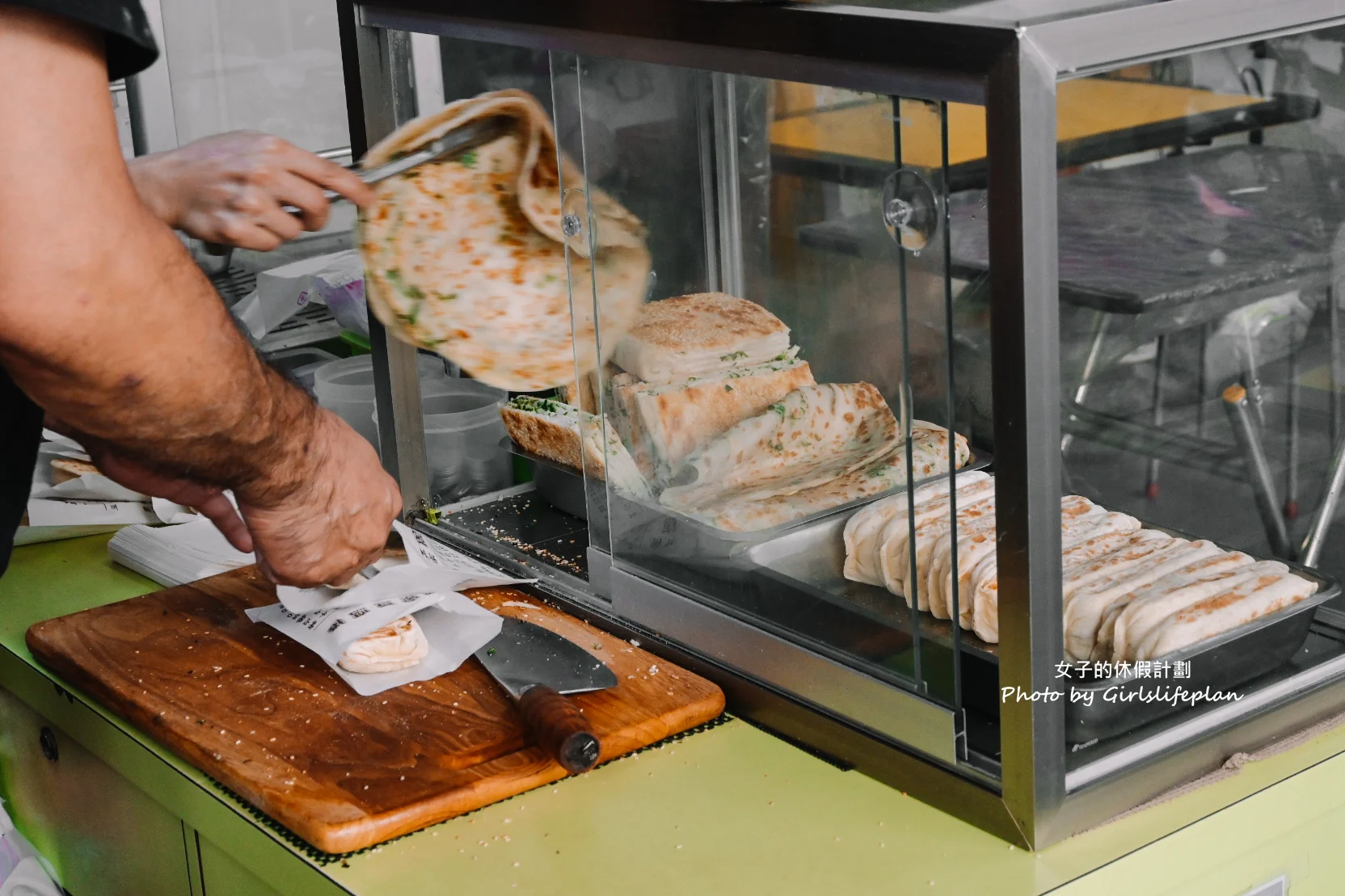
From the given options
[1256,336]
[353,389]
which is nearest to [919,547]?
[1256,336]

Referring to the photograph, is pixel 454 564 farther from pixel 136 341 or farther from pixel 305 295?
pixel 305 295

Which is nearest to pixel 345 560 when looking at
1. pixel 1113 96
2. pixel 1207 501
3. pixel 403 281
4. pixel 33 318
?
pixel 403 281

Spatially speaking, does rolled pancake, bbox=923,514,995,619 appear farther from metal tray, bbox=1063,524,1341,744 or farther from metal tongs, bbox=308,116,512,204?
metal tongs, bbox=308,116,512,204

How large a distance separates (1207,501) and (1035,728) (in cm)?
56

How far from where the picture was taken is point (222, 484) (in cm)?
98

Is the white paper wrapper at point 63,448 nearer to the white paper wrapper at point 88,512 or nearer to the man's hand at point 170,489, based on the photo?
the white paper wrapper at point 88,512

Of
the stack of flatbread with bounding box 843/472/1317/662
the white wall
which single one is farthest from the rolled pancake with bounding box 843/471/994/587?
the white wall

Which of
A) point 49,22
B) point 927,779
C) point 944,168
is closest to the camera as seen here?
point 49,22

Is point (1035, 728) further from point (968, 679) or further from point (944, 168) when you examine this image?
point (944, 168)

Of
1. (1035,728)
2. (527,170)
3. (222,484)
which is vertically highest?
(527,170)

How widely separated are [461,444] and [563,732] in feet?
2.04

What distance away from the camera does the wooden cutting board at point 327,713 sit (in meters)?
1.00

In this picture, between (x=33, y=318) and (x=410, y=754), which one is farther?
(x=410, y=754)

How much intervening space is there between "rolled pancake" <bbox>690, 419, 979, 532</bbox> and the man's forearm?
0.37 metres
